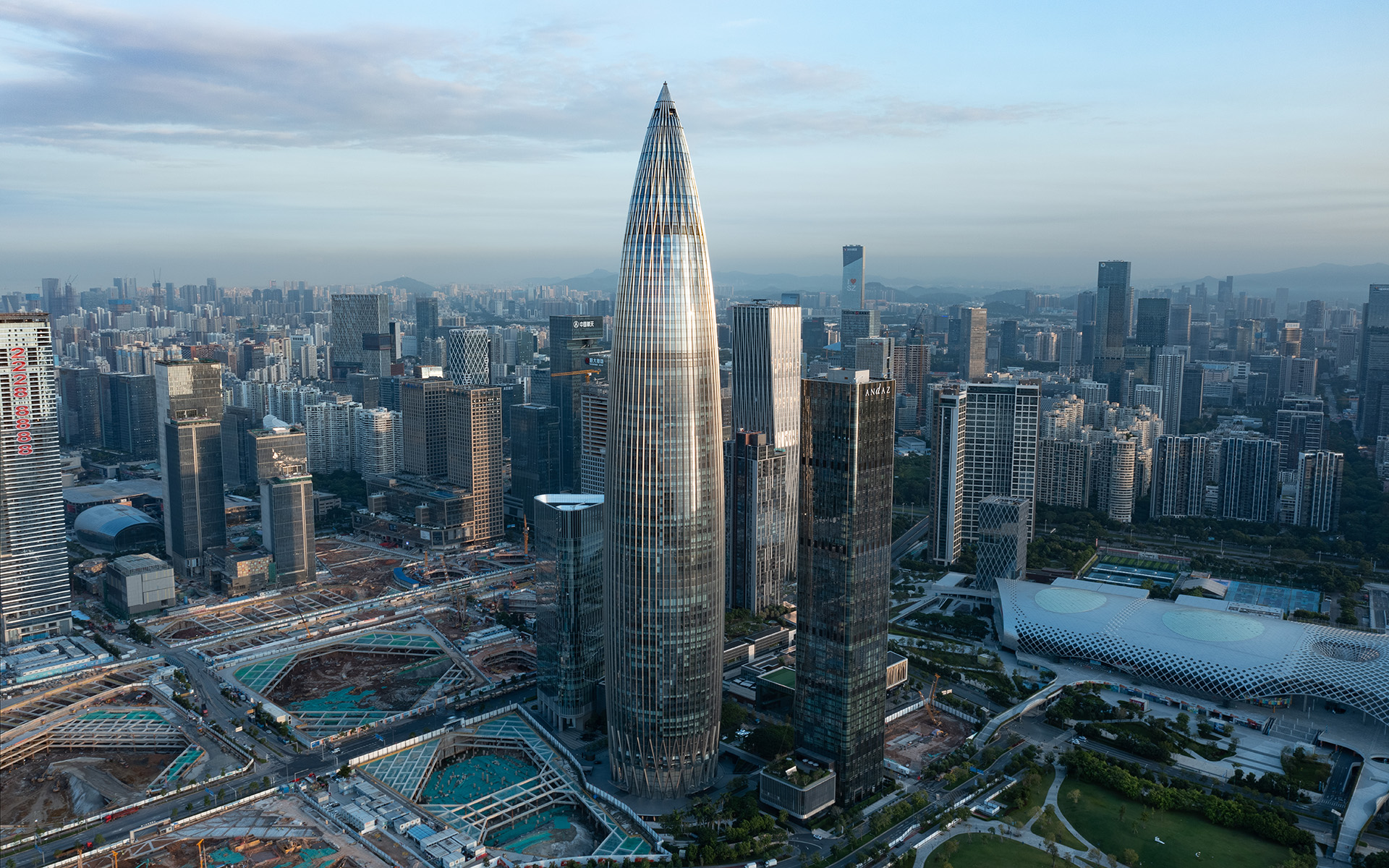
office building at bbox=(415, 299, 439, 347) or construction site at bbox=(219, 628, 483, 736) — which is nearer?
construction site at bbox=(219, 628, 483, 736)

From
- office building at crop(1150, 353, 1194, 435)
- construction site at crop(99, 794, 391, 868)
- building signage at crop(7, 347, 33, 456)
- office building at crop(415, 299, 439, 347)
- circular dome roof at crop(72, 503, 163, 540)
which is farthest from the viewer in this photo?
office building at crop(415, 299, 439, 347)

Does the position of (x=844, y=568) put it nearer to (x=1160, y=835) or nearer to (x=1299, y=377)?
(x=1160, y=835)

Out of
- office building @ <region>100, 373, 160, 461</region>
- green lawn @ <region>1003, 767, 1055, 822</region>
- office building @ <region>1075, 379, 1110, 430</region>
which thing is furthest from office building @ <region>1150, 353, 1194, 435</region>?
office building @ <region>100, 373, 160, 461</region>

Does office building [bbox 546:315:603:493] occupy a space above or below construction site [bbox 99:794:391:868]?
above

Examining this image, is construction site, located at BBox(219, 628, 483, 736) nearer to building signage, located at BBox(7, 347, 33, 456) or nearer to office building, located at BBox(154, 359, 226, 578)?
building signage, located at BBox(7, 347, 33, 456)

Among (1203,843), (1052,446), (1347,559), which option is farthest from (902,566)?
(1203,843)

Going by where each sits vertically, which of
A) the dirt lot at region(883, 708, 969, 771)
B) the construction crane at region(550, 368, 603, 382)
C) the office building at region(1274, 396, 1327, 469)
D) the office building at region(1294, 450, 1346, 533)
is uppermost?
the construction crane at region(550, 368, 603, 382)

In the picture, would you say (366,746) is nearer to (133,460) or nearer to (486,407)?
(486,407)

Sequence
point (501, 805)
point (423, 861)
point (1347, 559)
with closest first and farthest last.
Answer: point (423, 861) → point (501, 805) → point (1347, 559)
